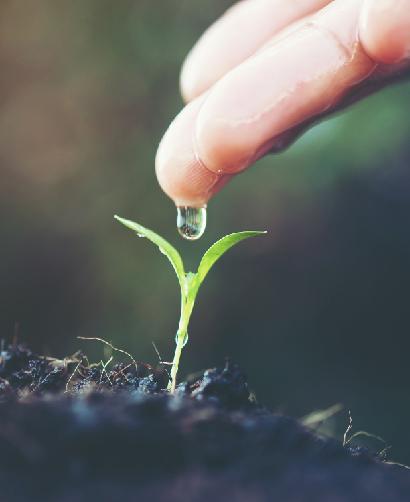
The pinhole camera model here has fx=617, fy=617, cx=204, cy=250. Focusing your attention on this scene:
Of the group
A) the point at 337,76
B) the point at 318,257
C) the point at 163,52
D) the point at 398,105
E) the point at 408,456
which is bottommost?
the point at 408,456

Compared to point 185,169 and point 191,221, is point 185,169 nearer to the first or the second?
point 185,169

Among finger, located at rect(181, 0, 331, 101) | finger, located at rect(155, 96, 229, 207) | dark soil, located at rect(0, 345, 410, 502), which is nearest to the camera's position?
dark soil, located at rect(0, 345, 410, 502)

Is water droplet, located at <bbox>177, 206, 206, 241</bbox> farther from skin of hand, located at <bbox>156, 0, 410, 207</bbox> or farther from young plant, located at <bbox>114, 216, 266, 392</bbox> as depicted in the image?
young plant, located at <bbox>114, 216, 266, 392</bbox>

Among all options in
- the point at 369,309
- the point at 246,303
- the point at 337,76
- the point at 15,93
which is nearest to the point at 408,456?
the point at 369,309

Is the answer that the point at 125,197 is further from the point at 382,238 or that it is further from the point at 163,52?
the point at 382,238

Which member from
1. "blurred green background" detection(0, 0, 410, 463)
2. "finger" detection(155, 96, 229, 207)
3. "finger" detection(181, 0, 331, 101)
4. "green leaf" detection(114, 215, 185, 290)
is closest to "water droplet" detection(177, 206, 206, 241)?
"finger" detection(155, 96, 229, 207)

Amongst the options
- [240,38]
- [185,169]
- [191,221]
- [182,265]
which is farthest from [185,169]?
[240,38]
